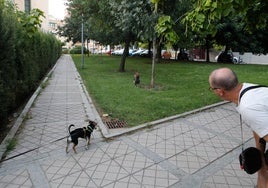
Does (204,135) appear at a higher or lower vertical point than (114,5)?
lower

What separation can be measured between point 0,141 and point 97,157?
210 cm

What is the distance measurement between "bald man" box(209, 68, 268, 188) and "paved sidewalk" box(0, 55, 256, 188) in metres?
1.55

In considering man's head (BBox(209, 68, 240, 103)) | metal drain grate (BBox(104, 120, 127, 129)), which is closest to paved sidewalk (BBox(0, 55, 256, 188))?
metal drain grate (BBox(104, 120, 127, 129))

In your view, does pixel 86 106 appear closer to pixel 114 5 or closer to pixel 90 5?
pixel 114 5

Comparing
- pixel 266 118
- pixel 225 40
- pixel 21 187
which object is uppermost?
pixel 225 40

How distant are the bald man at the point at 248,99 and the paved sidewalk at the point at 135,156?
Result: 155 cm

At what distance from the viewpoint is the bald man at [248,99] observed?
225 centimetres

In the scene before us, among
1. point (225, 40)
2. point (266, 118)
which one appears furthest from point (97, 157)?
point (225, 40)

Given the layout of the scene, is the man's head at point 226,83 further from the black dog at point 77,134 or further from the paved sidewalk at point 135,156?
the black dog at point 77,134

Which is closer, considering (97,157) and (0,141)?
(97,157)

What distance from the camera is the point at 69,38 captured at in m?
55.2

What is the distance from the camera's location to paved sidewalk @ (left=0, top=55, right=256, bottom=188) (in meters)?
3.90

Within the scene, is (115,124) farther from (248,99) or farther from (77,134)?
(248,99)

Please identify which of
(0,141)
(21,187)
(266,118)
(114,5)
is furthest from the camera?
(114,5)
